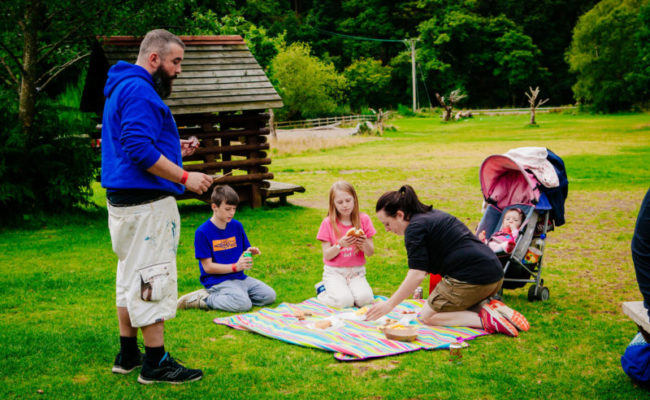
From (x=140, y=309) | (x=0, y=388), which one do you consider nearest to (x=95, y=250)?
(x=0, y=388)

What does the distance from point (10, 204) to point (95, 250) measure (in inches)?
126

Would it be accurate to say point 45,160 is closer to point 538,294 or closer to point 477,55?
point 538,294

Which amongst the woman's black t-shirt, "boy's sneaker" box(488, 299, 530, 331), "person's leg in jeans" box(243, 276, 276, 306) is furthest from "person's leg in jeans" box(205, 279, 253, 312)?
"boy's sneaker" box(488, 299, 530, 331)

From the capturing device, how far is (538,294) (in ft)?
21.1

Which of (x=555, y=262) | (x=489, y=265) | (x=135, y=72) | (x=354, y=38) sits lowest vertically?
(x=555, y=262)

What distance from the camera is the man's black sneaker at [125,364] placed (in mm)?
4453

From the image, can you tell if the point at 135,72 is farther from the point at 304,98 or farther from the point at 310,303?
the point at 304,98

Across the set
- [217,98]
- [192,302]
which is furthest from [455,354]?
[217,98]

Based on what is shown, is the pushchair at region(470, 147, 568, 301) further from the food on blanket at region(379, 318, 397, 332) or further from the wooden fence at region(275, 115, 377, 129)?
the wooden fence at region(275, 115, 377, 129)

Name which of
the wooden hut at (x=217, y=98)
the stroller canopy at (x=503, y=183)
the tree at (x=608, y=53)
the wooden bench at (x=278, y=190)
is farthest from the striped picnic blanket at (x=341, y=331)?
the tree at (x=608, y=53)

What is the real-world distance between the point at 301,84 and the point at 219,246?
168 ft

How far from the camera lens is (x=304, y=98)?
57.0 m

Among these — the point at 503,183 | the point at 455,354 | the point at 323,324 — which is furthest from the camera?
the point at 503,183

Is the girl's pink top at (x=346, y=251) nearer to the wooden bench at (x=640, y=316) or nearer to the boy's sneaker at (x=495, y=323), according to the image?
the boy's sneaker at (x=495, y=323)
